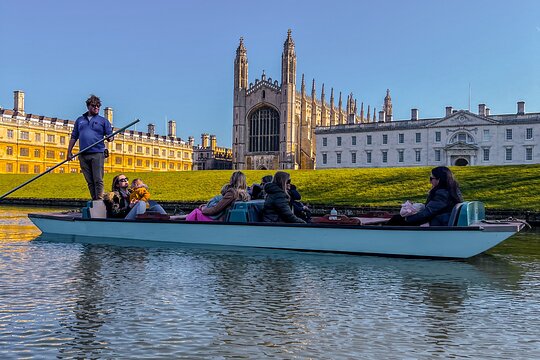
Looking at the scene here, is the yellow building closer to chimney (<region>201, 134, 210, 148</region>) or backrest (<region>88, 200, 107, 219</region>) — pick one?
chimney (<region>201, 134, 210, 148</region>)

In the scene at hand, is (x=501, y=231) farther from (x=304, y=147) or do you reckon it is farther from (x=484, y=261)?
(x=304, y=147)

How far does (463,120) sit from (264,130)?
106ft

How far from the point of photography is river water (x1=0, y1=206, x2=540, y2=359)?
5.34 metres

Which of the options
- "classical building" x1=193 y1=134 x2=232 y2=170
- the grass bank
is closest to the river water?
the grass bank

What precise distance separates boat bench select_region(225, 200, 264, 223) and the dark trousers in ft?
12.3

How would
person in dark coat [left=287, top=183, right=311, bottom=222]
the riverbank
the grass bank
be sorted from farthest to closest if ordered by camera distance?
1. the grass bank
2. the riverbank
3. person in dark coat [left=287, top=183, right=311, bottom=222]

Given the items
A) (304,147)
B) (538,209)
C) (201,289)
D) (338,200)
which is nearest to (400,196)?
(338,200)

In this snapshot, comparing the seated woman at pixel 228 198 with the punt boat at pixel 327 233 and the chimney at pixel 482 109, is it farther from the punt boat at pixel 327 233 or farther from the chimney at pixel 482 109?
the chimney at pixel 482 109

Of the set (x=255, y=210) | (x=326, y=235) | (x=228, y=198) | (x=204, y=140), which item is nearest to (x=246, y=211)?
(x=255, y=210)

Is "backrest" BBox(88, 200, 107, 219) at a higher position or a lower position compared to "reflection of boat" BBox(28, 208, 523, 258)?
higher

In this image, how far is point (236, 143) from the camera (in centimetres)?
9719

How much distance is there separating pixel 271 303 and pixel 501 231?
232 inches

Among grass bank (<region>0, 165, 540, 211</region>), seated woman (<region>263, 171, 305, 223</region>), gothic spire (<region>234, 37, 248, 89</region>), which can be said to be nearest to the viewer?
seated woman (<region>263, 171, 305, 223</region>)

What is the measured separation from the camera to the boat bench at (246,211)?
1284cm
